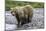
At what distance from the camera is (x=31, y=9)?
130 cm

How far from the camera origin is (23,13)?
1286 mm

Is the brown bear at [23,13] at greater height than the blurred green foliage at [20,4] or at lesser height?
lesser

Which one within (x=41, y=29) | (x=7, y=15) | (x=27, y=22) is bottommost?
(x=41, y=29)

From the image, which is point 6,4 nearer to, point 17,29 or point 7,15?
point 7,15

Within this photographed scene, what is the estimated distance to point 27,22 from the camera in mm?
1296

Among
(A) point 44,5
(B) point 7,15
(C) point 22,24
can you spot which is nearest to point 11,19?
(B) point 7,15

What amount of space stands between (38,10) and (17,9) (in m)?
0.34

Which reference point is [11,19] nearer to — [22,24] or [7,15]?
[7,15]

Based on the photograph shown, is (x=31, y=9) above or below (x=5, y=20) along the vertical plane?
above

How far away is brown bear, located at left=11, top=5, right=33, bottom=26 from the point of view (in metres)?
1.27

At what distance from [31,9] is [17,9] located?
227 millimetres

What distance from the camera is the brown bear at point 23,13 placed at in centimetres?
127

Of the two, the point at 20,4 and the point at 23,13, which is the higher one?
the point at 20,4

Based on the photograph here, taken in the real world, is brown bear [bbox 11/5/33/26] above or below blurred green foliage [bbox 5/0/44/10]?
below
